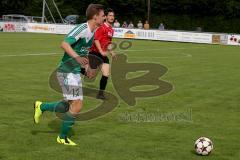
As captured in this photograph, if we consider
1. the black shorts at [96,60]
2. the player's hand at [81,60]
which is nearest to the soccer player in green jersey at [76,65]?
the player's hand at [81,60]

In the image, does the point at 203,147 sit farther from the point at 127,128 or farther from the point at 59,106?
the point at 59,106

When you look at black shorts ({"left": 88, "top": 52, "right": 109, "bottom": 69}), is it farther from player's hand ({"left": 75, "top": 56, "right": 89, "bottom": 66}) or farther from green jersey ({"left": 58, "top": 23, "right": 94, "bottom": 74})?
player's hand ({"left": 75, "top": 56, "right": 89, "bottom": 66})

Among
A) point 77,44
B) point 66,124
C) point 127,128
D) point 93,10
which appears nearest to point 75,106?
point 66,124

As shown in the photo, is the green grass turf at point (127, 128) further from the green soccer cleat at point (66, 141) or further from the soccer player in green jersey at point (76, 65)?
the soccer player in green jersey at point (76, 65)

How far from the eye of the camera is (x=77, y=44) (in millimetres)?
7930

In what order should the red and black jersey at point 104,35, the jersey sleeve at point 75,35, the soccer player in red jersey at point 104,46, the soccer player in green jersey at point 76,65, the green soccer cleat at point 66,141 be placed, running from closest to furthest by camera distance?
the jersey sleeve at point 75,35
the soccer player in green jersey at point 76,65
the green soccer cleat at point 66,141
the soccer player in red jersey at point 104,46
the red and black jersey at point 104,35

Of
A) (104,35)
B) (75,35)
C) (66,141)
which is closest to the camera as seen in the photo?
(75,35)

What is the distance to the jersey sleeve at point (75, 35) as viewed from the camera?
7660mm

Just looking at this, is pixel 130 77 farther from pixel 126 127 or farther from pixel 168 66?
pixel 126 127

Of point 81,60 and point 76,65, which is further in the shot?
point 76,65

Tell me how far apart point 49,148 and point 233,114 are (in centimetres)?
520

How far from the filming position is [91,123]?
977 cm

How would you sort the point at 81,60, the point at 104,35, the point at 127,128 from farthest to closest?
the point at 104,35 → the point at 127,128 → the point at 81,60

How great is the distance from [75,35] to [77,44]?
0.82 feet
